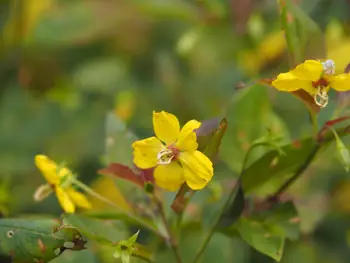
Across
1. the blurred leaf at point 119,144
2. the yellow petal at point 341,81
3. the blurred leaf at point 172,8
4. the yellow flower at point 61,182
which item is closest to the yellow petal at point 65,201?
the yellow flower at point 61,182

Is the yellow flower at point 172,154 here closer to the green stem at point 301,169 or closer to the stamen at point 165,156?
the stamen at point 165,156

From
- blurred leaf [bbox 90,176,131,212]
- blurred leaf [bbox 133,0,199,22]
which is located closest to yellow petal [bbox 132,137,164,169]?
blurred leaf [bbox 90,176,131,212]

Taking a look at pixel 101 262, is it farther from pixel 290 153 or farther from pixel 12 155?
pixel 12 155

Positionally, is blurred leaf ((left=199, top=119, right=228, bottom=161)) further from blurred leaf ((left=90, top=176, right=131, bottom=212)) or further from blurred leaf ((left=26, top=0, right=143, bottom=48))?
blurred leaf ((left=26, top=0, right=143, bottom=48))

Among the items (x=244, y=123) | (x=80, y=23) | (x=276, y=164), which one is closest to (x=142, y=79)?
(x=80, y=23)

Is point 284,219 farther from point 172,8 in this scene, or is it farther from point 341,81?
point 172,8

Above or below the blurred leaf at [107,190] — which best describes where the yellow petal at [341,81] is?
above
